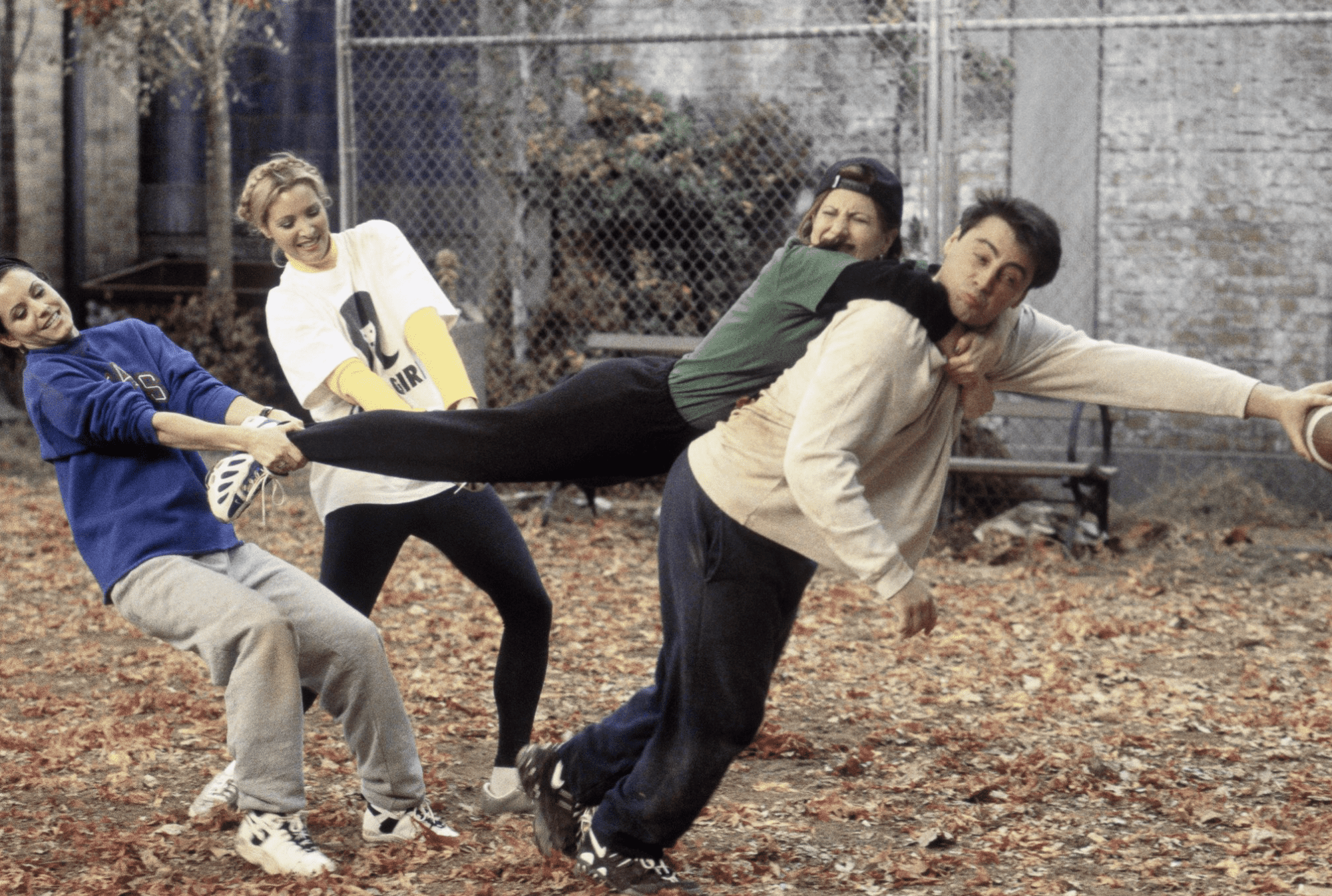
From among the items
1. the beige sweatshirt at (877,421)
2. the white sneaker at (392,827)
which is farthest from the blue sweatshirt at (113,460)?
the beige sweatshirt at (877,421)

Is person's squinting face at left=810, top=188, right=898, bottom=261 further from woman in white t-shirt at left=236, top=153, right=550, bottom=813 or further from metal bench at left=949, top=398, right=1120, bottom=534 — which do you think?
metal bench at left=949, top=398, right=1120, bottom=534

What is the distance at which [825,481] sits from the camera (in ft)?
8.95

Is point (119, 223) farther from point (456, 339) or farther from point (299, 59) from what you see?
point (456, 339)

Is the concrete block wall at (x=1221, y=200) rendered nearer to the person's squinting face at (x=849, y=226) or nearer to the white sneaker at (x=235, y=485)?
the person's squinting face at (x=849, y=226)

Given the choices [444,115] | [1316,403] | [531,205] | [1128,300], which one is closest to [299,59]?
[444,115]

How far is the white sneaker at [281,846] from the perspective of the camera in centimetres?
349

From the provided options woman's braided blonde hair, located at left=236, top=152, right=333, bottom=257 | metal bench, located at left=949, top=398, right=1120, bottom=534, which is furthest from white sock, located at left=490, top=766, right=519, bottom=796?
metal bench, located at left=949, top=398, right=1120, bottom=534

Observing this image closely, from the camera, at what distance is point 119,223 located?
1273 cm

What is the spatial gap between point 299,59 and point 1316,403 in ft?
35.6

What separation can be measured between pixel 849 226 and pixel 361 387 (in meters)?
1.35

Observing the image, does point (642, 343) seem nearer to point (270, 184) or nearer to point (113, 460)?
point (270, 184)

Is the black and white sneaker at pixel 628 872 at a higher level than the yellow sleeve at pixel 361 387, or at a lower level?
lower

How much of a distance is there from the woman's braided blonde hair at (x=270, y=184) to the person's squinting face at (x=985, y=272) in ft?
5.95

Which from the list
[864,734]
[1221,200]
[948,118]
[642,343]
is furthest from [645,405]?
[1221,200]
